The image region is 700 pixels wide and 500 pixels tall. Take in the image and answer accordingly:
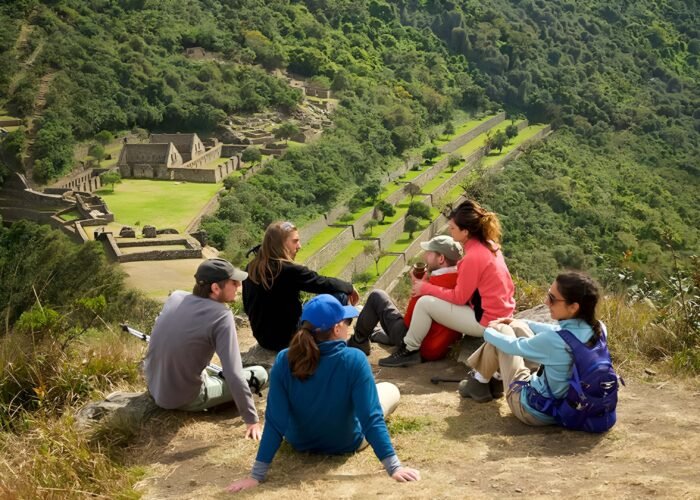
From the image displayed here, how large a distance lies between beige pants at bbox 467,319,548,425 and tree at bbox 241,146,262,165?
33610 mm

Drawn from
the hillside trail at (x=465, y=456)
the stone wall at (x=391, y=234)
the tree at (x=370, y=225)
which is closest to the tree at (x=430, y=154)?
the stone wall at (x=391, y=234)

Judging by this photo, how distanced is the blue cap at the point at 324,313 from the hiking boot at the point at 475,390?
132 centimetres

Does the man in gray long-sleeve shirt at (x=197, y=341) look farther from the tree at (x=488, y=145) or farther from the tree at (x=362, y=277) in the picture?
the tree at (x=488, y=145)

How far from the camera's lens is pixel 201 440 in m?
4.03

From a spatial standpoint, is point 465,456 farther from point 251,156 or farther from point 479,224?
point 251,156

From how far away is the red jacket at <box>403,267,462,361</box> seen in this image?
505 cm

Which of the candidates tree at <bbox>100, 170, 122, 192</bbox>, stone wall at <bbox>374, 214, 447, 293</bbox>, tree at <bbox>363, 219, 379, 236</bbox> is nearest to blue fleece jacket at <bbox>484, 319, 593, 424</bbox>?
stone wall at <bbox>374, 214, 447, 293</bbox>

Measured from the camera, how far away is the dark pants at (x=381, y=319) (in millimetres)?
5207

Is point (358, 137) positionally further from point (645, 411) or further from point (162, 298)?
point (645, 411)

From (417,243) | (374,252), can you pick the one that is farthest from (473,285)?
(417,243)

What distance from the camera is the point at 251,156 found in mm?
37281

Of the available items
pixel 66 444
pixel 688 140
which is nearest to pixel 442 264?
pixel 66 444

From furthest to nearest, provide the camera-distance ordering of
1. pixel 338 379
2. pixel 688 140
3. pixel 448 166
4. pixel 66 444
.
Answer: pixel 688 140 < pixel 448 166 < pixel 66 444 < pixel 338 379

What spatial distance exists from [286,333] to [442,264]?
1051 mm
